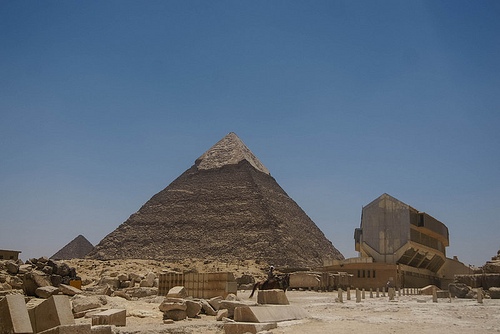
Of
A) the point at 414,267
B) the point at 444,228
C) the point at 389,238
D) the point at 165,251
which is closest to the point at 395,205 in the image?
the point at 389,238

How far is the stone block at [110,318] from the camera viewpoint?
7.68 metres

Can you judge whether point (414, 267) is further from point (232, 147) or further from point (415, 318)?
point (232, 147)

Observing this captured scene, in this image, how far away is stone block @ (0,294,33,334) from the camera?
5.17 metres

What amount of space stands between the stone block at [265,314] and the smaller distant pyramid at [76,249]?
111151mm

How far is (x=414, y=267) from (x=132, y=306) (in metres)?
29.5

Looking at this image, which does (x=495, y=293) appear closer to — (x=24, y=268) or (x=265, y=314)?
(x=265, y=314)

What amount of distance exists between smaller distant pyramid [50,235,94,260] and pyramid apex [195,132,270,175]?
105 feet

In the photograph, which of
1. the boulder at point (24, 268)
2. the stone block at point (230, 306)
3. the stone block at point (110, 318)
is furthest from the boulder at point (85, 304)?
the boulder at point (24, 268)

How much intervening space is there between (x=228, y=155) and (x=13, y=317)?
125404mm

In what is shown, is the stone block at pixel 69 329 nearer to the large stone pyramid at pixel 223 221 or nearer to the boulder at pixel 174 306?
the boulder at pixel 174 306

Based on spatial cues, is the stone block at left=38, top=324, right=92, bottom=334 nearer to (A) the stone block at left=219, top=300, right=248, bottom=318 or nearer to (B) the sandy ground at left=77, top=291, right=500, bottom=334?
(B) the sandy ground at left=77, top=291, right=500, bottom=334

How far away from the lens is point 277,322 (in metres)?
8.49

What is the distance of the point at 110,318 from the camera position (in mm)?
7895

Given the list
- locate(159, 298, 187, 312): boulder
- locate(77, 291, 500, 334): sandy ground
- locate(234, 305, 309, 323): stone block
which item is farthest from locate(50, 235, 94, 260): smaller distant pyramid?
locate(234, 305, 309, 323): stone block
